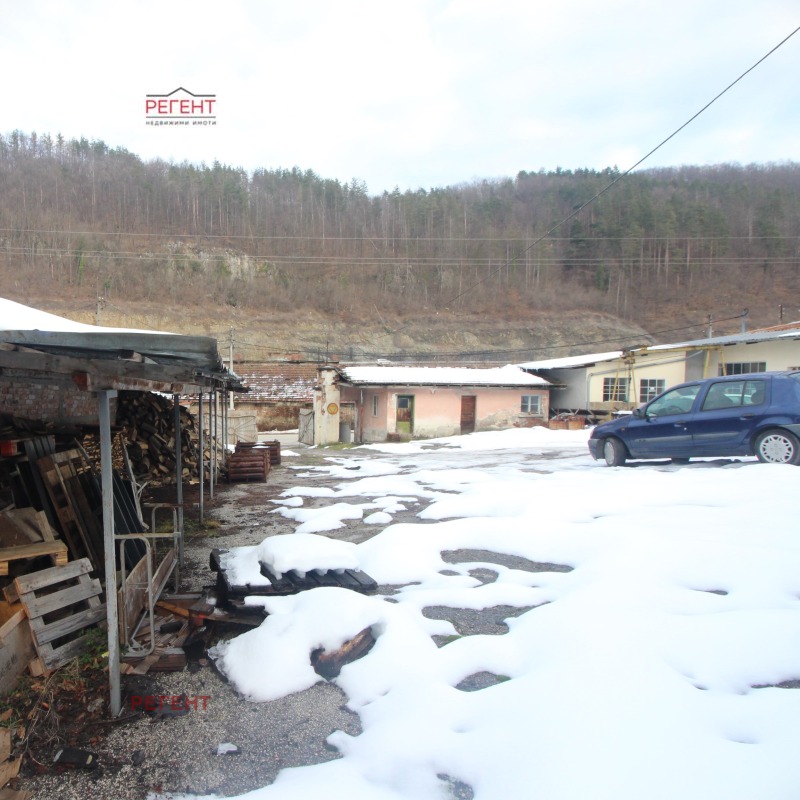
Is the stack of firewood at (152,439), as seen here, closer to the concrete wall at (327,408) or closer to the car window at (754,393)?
the car window at (754,393)

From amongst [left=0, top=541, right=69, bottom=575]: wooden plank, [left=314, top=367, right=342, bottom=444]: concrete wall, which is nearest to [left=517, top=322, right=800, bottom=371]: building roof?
[left=314, top=367, right=342, bottom=444]: concrete wall

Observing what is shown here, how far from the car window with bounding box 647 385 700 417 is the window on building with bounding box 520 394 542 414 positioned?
52.9ft

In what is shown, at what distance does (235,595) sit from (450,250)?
68.5m

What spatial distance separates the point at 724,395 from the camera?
8.17 meters

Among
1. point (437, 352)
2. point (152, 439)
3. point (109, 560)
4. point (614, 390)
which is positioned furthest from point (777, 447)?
point (437, 352)

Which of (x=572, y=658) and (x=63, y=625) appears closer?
(x=572, y=658)

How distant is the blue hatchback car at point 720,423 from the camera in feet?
24.6

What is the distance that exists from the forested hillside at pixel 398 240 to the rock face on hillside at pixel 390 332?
291cm

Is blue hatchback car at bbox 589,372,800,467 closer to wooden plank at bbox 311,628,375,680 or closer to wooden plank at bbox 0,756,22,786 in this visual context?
wooden plank at bbox 311,628,375,680

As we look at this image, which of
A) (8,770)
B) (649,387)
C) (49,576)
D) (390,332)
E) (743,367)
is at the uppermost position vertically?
(390,332)

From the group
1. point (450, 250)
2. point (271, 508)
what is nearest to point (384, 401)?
point (271, 508)

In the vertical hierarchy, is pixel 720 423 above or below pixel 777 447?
above

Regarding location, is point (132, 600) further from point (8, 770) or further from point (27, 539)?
point (8, 770)

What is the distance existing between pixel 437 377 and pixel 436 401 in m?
1.18
